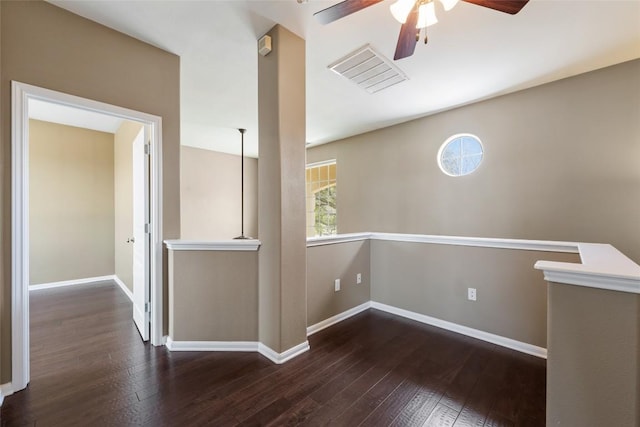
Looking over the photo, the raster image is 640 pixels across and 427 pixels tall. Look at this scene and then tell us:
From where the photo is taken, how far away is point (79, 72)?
1966mm

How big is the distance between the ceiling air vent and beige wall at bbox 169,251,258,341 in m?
1.98

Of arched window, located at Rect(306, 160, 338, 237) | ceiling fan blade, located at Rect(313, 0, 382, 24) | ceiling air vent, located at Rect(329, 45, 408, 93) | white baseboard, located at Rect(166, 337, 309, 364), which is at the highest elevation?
ceiling air vent, located at Rect(329, 45, 408, 93)

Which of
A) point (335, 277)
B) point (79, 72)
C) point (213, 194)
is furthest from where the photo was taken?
point (213, 194)

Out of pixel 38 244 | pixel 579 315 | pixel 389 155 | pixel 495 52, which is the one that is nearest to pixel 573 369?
pixel 579 315

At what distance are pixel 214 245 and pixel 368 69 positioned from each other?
2.23 m

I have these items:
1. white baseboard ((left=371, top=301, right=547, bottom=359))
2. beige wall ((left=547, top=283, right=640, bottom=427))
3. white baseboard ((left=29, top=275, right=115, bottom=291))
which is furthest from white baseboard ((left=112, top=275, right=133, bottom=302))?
beige wall ((left=547, top=283, right=640, bottom=427))

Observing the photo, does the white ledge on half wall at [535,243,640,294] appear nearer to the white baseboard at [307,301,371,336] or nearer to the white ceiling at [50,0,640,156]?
the white ceiling at [50,0,640,156]

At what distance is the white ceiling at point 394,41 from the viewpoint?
1.83 m

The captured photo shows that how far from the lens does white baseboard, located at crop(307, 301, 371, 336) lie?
8.88 ft

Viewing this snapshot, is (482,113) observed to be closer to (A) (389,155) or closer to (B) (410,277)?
(A) (389,155)

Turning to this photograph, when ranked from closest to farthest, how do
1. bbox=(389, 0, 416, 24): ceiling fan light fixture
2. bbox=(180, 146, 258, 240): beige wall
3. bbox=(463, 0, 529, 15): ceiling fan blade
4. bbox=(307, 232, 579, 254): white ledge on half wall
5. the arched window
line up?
1. bbox=(463, 0, 529, 15): ceiling fan blade
2. bbox=(389, 0, 416, 24): ceiling fan light fixture
3. bbox=(307, 232, 579, 254): white ledge on half wall
4. the arched window
5. bbox=(180, 146, 258, 240): beige wall

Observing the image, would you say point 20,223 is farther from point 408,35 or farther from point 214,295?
point 408,35

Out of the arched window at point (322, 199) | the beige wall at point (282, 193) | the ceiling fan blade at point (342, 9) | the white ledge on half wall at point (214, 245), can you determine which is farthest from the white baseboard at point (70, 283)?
the ceiling fan blade at point (342, 9)

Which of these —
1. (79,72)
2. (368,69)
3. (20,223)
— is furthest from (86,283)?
(368,69)
